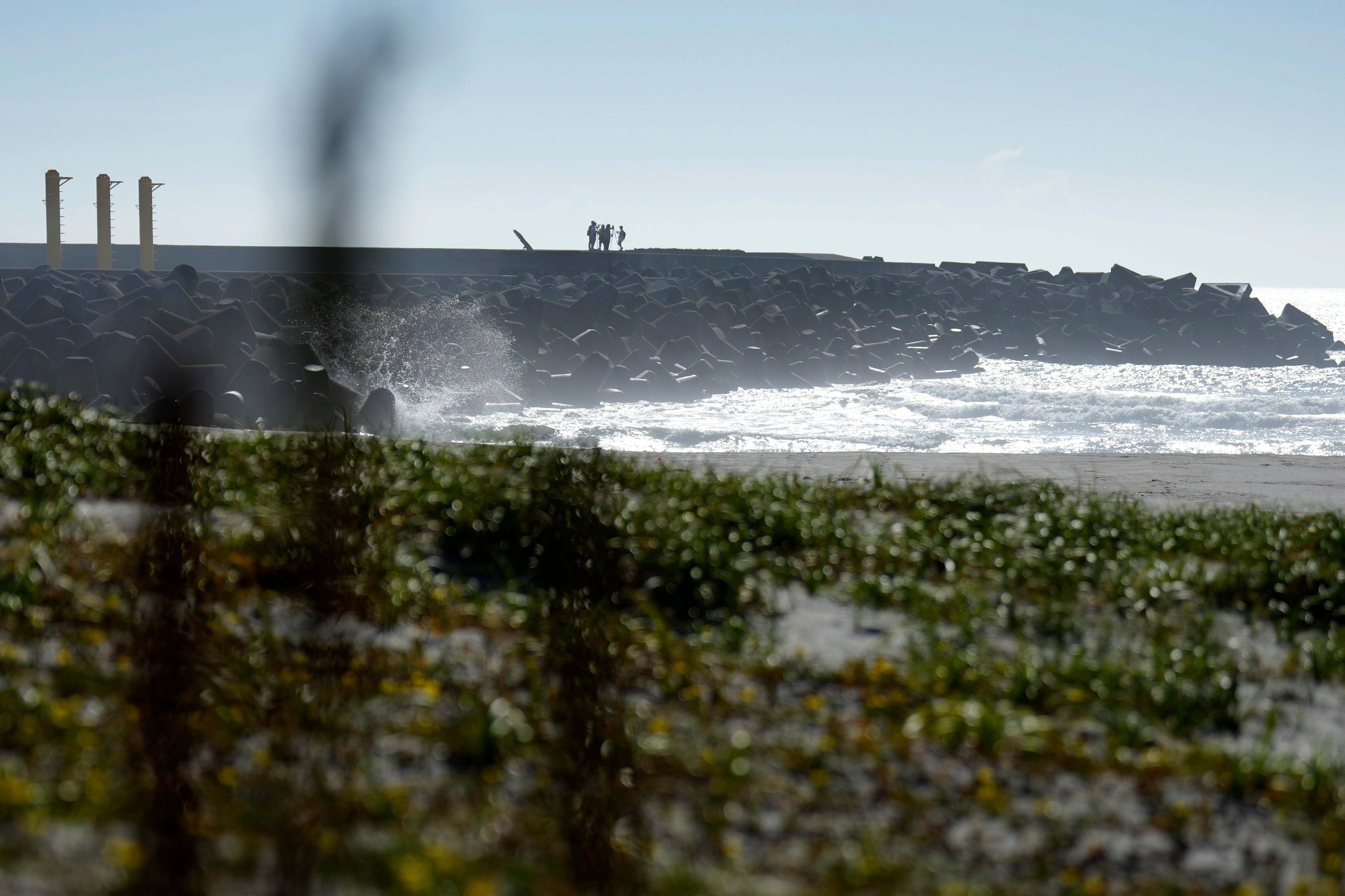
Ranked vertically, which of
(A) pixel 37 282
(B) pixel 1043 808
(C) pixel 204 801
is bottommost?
(B) pixel 1043 808

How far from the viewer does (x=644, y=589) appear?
13.4 ft

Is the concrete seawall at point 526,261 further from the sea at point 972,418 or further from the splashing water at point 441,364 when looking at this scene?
the sea at point 972,418

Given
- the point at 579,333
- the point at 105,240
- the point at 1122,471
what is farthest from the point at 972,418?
the point at 105,240

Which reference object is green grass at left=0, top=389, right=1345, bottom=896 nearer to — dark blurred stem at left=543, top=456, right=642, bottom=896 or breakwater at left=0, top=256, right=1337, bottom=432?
dark blurred stem at left=543, top=456, right=642, bottom=896

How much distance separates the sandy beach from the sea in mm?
2900

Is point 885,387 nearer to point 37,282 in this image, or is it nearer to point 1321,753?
point 37,282

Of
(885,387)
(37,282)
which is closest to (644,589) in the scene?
(37,282)

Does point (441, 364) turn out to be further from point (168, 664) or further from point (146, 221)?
point (168, 664)

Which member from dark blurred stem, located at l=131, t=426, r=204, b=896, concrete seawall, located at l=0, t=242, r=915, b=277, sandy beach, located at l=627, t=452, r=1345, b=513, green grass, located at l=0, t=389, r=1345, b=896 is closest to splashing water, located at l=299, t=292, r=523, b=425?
concrete seawall, located at l=0, t=242, r=915, b=277

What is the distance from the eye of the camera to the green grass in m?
1.39

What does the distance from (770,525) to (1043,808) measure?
2361mm

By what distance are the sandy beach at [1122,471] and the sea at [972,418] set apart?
2900mm

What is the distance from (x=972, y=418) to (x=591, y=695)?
1877 cm

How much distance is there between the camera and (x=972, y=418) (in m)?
19.2
